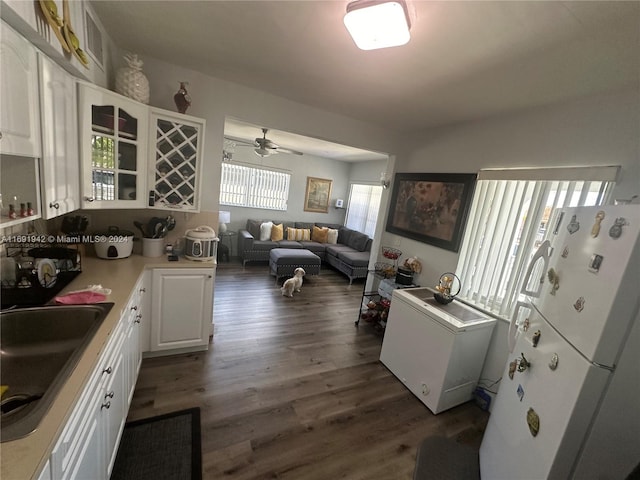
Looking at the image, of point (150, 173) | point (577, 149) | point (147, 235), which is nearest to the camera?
point (577, 149)

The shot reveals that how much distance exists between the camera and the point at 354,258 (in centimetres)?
495

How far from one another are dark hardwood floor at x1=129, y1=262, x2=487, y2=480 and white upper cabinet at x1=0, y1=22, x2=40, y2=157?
5.46 feet

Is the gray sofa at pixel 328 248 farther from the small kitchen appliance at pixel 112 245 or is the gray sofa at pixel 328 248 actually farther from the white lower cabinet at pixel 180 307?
the small kitchen appliance at pixel 112 245

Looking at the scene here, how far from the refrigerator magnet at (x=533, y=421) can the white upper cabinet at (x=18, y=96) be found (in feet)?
7.49

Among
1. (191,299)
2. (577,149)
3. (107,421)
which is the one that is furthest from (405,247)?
(107,421)

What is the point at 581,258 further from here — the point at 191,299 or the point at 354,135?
the point at 191,299

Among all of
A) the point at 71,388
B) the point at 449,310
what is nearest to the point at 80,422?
the point at 71,388

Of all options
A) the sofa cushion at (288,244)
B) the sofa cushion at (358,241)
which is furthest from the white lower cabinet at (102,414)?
the sofa cushion at (358,241)

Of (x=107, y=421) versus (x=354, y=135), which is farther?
(x=354, y=135)

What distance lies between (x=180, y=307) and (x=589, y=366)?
2.47 meters

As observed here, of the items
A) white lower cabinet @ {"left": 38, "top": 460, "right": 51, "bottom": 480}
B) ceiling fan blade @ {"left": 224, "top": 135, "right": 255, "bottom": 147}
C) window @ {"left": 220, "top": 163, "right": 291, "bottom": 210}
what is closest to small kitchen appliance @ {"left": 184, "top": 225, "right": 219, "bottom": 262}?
white lower cabinet @ {"left": 38, "top": 460, "right": 51, "bottom": 480}

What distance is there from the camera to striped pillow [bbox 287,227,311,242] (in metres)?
5.79

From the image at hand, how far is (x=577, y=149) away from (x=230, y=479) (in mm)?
2942

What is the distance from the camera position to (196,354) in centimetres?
235
